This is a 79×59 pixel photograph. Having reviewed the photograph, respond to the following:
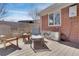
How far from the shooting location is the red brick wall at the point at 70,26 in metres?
5.03

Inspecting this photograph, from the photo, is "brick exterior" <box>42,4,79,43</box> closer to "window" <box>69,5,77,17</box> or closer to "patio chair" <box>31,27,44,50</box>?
"window" <box>69,5,77,17</box>

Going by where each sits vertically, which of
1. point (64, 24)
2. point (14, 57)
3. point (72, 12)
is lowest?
point (14, 57)

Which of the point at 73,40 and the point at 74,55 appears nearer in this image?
the point at 74,55

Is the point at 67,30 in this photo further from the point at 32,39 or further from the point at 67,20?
the point at 32,39

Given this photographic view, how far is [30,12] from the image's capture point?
4770mm

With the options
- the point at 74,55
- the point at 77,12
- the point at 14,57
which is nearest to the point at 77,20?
the point at 77,12

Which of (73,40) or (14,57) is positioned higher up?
(73,40)

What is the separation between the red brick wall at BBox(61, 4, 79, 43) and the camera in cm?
503

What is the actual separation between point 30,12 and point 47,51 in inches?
45.6

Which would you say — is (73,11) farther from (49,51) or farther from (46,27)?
(49,51)

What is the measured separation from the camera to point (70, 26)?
16.9ft

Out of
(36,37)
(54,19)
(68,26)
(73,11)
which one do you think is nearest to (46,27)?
(54,19)

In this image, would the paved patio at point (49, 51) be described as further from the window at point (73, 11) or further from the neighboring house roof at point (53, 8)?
the window at point (73, 11)

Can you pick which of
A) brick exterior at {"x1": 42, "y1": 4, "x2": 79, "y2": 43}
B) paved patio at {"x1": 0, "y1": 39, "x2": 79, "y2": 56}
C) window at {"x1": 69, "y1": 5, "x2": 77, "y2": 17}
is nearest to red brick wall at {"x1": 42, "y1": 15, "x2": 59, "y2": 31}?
brick exterior at {"x1": 42, "y1": 4, "x2": 79, "y2": 43}
